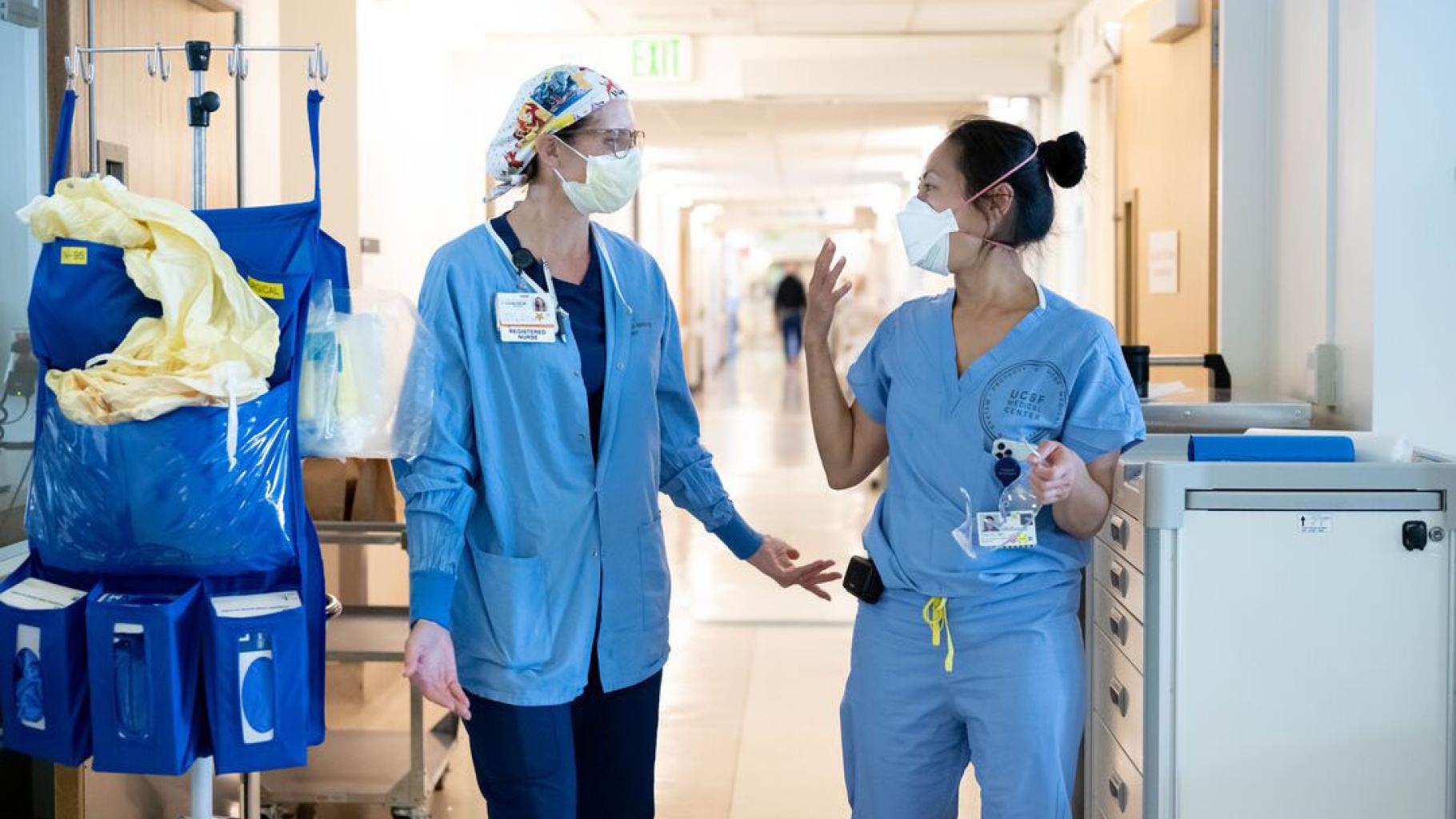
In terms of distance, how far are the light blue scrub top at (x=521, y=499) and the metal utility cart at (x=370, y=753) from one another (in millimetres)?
1391

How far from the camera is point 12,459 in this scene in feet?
9.10

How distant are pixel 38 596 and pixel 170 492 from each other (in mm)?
283

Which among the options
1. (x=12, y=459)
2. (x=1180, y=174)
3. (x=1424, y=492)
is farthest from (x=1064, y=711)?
(x=1180, y=174)

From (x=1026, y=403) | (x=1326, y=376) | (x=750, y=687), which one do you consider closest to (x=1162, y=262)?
(x=1326, y=376)

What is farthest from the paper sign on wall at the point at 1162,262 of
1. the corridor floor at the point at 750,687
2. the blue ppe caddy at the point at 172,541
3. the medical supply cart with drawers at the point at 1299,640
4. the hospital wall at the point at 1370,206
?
the blue ppe caddy at the point at 172,541

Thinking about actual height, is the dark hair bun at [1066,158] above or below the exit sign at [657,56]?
below

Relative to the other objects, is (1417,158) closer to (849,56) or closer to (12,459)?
(12,459)

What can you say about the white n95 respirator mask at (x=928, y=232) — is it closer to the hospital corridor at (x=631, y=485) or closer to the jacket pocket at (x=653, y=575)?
the hospital corridor at (x=631, y=485)

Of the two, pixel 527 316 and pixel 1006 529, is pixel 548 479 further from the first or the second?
pixel 1006 529

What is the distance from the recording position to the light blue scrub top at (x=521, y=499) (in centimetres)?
201

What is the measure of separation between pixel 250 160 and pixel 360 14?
1601 mm

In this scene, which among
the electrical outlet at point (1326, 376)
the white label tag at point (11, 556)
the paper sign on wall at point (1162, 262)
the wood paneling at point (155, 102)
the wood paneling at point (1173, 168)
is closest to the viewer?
the white label tag at point (11, 556)

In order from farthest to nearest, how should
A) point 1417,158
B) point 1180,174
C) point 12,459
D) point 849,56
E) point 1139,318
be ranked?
point 849,56 < point 1139,318 < point 1180,174 < point 1417,158 < point 12,459

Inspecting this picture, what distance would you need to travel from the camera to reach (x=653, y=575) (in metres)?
2.20
